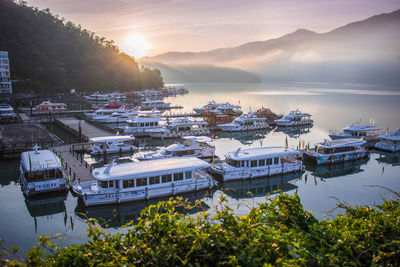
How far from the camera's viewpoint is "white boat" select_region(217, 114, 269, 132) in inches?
2002

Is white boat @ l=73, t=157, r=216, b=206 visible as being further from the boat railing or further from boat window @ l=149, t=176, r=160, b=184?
the boat railing

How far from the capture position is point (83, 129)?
45719 mm

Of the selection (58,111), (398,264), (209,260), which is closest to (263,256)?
(209,260)

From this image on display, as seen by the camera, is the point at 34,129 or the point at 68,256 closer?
the point at 68,256

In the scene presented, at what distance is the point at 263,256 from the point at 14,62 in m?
118

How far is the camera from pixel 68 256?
6559mm

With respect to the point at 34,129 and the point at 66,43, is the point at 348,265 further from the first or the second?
the point at 66,43

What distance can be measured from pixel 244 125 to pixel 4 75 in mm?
69609

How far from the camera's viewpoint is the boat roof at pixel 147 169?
21.4 meters

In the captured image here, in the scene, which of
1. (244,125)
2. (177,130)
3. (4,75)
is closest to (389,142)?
(244,125)

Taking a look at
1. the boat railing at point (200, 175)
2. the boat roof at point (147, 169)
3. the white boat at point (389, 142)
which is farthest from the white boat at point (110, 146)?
the white boat at point (389, 142)

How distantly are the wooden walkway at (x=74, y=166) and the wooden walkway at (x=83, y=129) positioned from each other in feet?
20.7

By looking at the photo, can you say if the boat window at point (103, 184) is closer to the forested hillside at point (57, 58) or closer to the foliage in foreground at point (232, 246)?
the foliage in foreground at point (232, 246)

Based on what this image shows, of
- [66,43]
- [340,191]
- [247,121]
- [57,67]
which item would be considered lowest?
[340,191]
